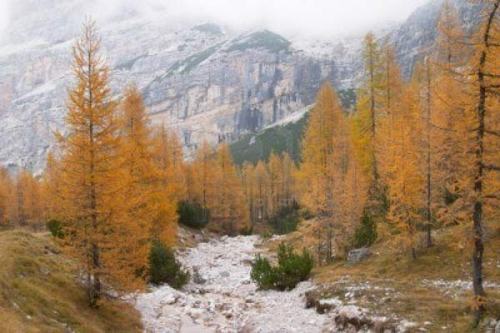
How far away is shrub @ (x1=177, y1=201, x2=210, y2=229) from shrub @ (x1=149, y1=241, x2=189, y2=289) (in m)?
24.8

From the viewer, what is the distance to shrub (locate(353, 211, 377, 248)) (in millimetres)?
30750

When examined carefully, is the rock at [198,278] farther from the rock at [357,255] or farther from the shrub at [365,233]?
the shrub at [365,233]

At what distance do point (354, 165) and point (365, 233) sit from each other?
6953 millimetres

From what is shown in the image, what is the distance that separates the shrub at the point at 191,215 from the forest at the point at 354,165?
8.85 meters

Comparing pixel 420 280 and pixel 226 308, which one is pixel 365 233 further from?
pixel 226 308

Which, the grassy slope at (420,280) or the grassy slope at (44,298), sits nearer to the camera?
the grassy slope at (44,298)

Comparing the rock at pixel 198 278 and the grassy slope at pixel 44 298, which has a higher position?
the grassy slope at pixel 44 298

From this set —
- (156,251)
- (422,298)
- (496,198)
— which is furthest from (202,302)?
(496,198)

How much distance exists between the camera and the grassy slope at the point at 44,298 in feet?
49.7

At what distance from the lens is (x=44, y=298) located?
17484 millimetres

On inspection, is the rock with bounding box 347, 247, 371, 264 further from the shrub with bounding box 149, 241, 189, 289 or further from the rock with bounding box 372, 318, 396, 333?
the rock with bounding box 372, 318, 396, 333

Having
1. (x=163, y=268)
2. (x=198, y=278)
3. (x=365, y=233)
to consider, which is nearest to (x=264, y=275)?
(x=163, y=268)

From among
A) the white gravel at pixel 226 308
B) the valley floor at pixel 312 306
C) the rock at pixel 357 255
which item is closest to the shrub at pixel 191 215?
the white gravel at pixel 226 308

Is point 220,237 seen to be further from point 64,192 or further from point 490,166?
point 490,166
